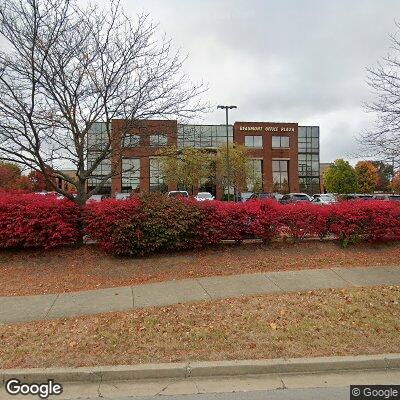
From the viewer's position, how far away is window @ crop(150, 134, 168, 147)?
9461 millimetres

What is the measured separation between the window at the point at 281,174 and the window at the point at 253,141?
3547 mm

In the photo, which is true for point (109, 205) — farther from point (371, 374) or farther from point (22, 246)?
point (371, 374)

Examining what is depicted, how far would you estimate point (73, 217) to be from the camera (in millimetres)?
8711

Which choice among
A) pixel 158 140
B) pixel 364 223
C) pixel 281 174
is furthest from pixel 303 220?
pixel 281 174

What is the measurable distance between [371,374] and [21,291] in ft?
19.4

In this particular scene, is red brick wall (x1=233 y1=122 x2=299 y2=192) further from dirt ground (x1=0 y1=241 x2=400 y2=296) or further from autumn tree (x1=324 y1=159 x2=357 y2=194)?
dirt ground (x1=0 y1=241 x2=400 y2=296)

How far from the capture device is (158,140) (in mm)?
9578

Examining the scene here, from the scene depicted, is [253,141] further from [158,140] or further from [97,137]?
[97,137]

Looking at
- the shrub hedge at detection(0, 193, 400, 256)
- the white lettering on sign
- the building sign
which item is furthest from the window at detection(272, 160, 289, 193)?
the shrub hedge at detection(0, 193, 400, 256)

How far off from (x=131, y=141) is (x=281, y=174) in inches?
1903

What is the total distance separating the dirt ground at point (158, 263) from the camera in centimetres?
717

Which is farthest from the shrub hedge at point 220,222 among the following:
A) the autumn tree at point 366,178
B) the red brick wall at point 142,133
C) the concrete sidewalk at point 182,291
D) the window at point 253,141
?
the autumn tree at point 366,178

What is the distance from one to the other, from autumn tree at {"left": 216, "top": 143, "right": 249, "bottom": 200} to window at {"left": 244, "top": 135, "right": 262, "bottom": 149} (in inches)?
540

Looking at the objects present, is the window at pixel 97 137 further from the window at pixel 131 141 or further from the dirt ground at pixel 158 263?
the dirt ground at pixel 158 263
